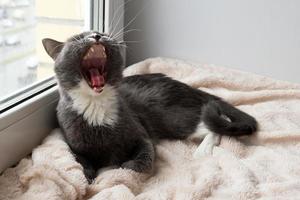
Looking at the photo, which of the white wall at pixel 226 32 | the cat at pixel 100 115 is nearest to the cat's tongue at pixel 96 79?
the cat at pixel 100 115

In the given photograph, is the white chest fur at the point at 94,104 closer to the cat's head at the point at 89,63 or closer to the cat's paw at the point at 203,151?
the cat's head at the point at 89,63

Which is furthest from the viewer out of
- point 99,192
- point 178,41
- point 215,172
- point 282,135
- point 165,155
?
point 178,41

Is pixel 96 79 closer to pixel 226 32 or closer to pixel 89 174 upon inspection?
pixel 89 174

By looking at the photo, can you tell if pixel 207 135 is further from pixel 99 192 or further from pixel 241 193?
pixel 99 192

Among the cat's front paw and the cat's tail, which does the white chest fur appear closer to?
the cat's front paw

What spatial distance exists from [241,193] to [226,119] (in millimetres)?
389

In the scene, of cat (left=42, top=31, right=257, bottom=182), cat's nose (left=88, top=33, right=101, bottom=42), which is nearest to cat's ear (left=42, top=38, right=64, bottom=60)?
cat (left=42, top=31, right=257, bottom=182)

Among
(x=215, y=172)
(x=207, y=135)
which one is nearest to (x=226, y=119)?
(x=207, y=135)

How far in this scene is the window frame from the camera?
1115 mm

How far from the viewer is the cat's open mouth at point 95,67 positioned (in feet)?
3.63

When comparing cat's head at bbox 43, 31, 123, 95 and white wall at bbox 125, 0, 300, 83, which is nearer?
cat's head at bbox 43, 31, 123, 95

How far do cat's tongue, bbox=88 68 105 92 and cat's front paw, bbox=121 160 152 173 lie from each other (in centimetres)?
22

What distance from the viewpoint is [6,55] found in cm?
125

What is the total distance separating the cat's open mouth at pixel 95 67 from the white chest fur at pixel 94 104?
0.03 metres
